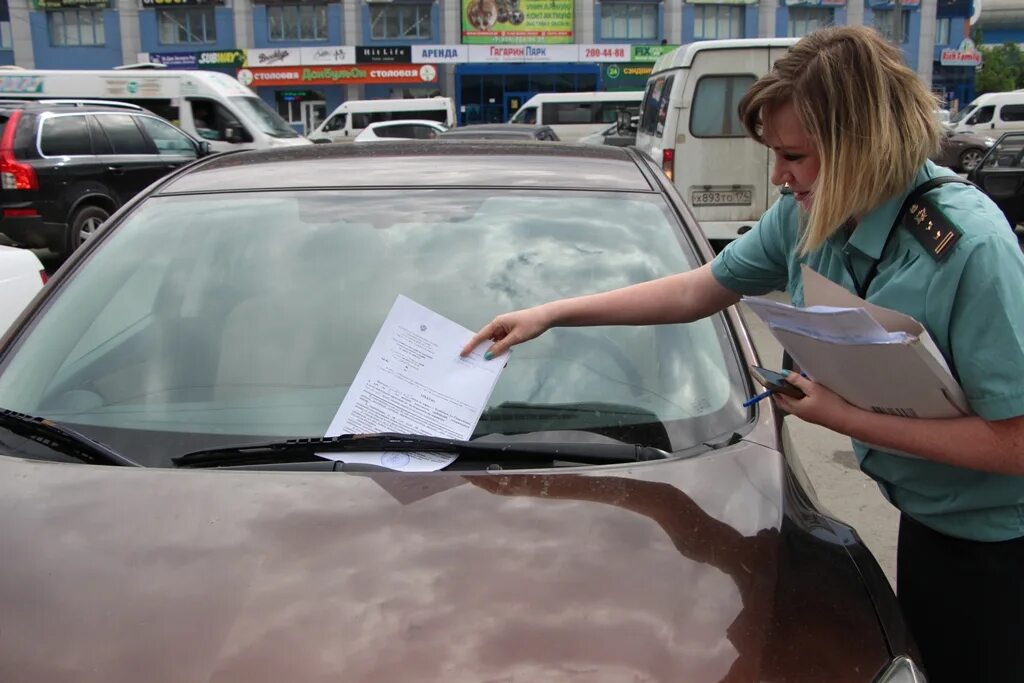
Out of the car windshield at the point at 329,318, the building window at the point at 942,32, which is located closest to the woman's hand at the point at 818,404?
the car windshield at the point at 329,318

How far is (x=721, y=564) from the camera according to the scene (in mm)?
1610

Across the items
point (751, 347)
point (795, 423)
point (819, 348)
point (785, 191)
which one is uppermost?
point (785, 191)

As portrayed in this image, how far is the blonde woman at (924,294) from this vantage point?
150cm

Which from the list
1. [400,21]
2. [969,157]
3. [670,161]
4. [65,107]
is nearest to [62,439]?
[670,161]

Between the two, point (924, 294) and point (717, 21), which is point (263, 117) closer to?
point (924, 294)

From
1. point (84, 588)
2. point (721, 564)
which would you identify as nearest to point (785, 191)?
point (721, 564)

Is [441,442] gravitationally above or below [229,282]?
below

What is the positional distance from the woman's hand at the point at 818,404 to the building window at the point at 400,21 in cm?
4713

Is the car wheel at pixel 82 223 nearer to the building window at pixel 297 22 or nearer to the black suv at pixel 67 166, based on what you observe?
the black suv at pixel 67 166

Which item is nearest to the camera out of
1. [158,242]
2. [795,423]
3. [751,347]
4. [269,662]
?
[269,662]

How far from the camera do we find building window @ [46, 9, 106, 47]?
4512 centimetres

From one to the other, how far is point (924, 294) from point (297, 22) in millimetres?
48071

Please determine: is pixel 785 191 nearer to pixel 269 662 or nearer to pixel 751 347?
pixel 751 347

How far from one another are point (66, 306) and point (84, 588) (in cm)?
107
